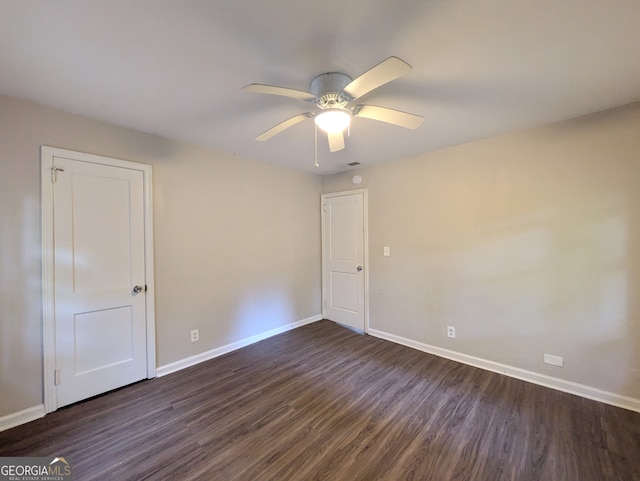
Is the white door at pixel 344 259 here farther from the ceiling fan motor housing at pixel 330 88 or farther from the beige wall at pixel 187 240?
the ceiling fan motor housing at pixel 330 88

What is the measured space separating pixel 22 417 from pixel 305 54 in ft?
10.5

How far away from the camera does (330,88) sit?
5.34 ft

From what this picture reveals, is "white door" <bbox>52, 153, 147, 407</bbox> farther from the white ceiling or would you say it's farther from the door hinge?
the white ceiling

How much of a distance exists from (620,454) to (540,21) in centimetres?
259

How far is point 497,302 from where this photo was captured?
273 cm

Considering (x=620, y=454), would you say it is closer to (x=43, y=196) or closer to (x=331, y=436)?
(x=331, y=436)

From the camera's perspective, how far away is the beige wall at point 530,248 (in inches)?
84.0

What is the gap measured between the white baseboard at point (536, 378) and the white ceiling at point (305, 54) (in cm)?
234

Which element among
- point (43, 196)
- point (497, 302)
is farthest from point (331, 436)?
point (43, 196)

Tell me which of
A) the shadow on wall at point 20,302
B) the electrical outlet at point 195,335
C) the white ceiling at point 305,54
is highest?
the white ceiling at point 305,54

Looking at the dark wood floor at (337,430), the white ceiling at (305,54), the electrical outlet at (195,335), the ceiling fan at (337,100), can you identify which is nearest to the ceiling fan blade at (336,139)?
the ceiling fan at (337,100)

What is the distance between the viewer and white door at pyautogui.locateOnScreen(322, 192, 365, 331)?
3.89 m

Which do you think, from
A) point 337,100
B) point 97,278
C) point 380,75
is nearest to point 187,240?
point 97,278

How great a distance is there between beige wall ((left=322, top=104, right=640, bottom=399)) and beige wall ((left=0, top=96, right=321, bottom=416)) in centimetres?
146
